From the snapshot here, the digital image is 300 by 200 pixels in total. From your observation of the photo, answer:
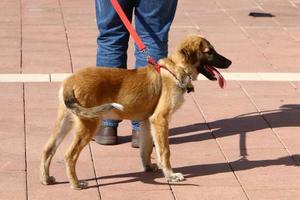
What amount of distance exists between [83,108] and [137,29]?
1378 mm

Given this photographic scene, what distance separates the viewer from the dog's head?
593cm

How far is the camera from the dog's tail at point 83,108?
5457mm

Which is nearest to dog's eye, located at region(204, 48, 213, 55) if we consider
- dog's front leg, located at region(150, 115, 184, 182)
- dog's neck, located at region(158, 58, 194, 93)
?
dog's neck, located at region(158, 58, 194, 93)

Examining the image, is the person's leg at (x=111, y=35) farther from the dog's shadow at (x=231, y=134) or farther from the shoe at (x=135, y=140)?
the dog's shadow at (x=231, y=134)

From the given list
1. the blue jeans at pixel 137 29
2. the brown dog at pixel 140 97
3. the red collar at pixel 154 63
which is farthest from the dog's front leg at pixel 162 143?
the blue jeans at pixel 137 29

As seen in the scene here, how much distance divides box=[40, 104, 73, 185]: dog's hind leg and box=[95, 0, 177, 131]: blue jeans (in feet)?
3.01

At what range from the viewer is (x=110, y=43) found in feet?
21.8

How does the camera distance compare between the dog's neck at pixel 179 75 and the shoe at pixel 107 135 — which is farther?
the shoe at pixel 107 135

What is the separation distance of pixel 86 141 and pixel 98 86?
408 mm

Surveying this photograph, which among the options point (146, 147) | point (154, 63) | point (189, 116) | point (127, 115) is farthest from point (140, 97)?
point (189, 116)

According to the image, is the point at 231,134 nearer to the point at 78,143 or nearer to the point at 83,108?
the point at 78,143

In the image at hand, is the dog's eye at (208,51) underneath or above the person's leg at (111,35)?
above

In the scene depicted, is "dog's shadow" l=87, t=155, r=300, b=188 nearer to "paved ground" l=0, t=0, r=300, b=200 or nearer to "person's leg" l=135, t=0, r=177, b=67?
"paved ground" l=0, t=0, r=300, b=200

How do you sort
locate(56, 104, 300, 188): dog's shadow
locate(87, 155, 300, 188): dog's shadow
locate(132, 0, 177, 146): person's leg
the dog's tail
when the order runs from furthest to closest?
1. locate(132, 0, 177, 146): person's leg
2. locate(56, 104, 300, 188): dog's shadow
3. locate(87, 155, 300, 188): dog's shadow
4. the dog's tail
